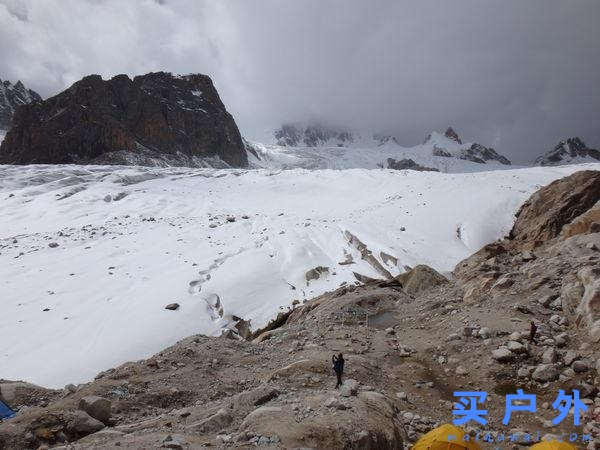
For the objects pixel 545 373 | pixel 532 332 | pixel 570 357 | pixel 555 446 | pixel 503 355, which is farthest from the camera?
pixel 532 332

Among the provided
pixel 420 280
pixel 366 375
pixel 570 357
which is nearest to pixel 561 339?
pixel 570 357

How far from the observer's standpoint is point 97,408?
8891 mm

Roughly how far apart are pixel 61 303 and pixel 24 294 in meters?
2.64

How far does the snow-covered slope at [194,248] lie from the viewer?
55.2ft

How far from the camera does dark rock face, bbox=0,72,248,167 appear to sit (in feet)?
404

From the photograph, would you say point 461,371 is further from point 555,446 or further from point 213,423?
point 213,423

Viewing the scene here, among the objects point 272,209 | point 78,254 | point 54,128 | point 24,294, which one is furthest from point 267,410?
point 54,128

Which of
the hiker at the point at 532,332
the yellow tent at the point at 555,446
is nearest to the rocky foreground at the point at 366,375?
the hiker at the point at 532,332

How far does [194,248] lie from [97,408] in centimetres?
1842

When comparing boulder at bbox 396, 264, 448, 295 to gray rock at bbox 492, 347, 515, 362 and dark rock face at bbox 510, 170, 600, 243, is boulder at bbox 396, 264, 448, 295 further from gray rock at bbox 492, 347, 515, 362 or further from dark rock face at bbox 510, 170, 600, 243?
dark rock face at bbox 510, 170, 600, 243

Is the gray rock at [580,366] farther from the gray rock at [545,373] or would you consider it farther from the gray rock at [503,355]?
the gray rock at [503,355]

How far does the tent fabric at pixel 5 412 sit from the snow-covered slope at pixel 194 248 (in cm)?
424

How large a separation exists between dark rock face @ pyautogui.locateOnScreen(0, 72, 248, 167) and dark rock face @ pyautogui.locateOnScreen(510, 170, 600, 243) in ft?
366

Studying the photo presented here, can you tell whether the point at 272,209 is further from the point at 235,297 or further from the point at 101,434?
the point at 101,434
